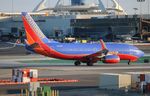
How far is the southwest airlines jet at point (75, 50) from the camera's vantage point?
84625 mm

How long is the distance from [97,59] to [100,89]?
33.7m

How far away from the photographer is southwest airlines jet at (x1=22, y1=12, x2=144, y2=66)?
8462 cm

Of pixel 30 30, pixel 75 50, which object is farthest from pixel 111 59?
pixel 30 30

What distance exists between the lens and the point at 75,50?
87.2 m

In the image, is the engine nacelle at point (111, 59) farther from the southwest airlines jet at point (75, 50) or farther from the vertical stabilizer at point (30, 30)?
the vertical stabilizer at point (30, 30)

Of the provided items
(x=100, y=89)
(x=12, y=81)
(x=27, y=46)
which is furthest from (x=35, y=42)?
(x=100, y=89)

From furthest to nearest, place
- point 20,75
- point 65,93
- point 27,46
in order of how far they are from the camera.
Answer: point 27,46 → point 20,75 → point 65,93

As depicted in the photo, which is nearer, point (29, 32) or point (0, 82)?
point (0, 82)

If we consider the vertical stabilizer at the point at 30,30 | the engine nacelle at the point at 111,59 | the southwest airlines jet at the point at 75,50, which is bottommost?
the engine nacelle at the point at 111,59

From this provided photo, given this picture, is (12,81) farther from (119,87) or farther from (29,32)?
(29,32)

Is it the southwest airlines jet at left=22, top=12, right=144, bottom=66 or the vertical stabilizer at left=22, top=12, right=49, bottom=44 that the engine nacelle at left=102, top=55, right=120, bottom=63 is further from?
the vertical stabilizer at left=22, top=12, right=49, bottom=44

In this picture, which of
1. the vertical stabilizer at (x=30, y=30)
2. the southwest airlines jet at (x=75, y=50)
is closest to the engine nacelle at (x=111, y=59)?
the southwest airlines jet at (x=75, y=50)

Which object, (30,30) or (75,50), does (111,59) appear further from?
(30,30)

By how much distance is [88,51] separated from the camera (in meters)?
88.1
